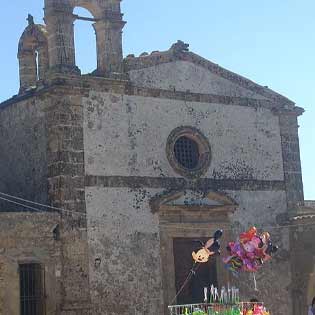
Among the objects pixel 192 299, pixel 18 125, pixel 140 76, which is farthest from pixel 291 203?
pixel 18 125

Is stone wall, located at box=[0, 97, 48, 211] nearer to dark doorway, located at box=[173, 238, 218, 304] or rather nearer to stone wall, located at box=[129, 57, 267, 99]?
stone wall, located at box=[129, 57, 267, 99]

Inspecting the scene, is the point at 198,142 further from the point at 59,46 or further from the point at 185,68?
the point at 59,46

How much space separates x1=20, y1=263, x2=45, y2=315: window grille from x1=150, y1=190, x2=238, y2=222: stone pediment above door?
4102 millimetres

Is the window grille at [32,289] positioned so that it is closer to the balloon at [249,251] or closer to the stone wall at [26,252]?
the stone wall at [26,252]

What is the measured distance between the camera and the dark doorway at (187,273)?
2291cm

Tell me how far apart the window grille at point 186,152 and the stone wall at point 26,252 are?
4.89 metres

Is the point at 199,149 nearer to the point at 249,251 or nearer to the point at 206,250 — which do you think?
the point at 206,250

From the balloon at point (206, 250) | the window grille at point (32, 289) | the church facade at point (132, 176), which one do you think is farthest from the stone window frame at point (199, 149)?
the window grille at point (32, 289)

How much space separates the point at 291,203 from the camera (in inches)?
1021

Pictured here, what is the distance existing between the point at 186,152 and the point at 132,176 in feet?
7.99

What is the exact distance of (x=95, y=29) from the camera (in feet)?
76.2

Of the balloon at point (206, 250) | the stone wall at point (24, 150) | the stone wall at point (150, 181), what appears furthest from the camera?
the stone wall at point (24, 150)

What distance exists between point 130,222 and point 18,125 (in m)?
4.34

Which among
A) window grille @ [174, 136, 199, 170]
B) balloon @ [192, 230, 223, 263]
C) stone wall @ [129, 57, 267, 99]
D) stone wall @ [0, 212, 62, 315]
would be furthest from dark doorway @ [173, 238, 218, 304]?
stone wall @ [129, 57, 267, 99]
